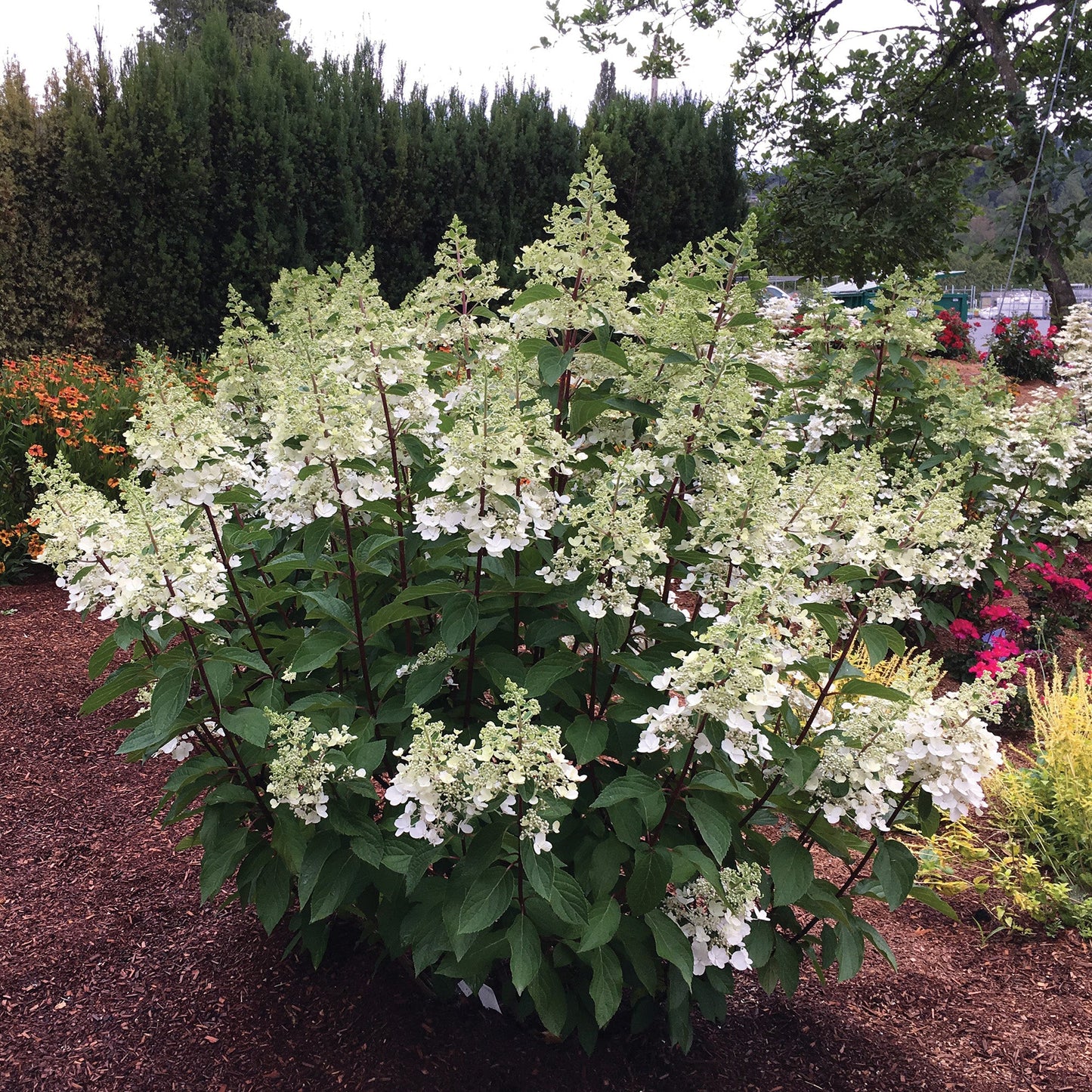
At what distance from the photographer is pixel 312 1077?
211 centimetres

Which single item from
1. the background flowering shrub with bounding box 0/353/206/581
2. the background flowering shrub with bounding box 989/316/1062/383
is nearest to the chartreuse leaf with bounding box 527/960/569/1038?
the background flowering shrub with bounding box 0/353/206/581

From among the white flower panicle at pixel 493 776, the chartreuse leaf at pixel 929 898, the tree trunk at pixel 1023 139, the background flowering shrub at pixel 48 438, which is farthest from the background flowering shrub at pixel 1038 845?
the tree trunk at pixel 1023 139

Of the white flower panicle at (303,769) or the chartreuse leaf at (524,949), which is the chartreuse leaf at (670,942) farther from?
the white flower panicle at (303,769)

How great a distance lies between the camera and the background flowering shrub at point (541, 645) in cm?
167

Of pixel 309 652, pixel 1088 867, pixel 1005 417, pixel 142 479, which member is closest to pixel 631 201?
pixel 1005 417

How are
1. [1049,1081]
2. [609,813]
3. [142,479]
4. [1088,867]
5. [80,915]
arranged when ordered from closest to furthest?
[609,813], [1049,1081], [80,915], [1088,867], [142,479]

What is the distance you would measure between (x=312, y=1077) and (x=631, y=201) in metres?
11.4

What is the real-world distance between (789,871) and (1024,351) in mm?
13587

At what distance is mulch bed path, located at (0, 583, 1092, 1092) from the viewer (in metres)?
2.17

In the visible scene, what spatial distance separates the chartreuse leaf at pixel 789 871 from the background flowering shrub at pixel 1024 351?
12904 millimetres

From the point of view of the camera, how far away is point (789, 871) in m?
1.88

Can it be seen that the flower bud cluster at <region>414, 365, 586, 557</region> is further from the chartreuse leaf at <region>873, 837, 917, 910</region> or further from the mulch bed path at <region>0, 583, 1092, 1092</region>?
the mulch bed path at <region>0, 583, 1092, 1092</region>

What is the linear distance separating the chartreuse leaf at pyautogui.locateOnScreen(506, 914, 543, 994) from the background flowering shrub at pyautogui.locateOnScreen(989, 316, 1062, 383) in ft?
44.0

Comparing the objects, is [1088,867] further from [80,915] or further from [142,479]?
[142,479]
